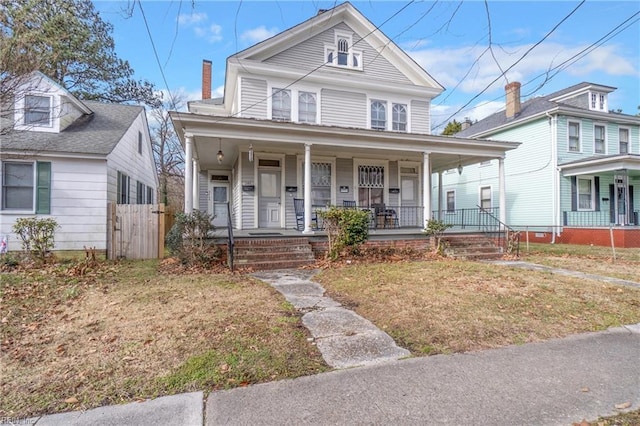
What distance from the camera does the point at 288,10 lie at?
360 centimetres

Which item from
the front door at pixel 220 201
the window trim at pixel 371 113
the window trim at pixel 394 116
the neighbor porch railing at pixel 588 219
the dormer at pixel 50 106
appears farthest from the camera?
the neighbor porch railing at pixel 588 219

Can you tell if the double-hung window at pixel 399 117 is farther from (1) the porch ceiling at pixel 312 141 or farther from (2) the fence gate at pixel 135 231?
(2) the fence gate at pixel 135 231

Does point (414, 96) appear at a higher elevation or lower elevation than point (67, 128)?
higher

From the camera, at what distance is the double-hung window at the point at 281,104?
12.0 meters

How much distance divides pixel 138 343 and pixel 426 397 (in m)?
2.91

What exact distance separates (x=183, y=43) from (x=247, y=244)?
5687 mm

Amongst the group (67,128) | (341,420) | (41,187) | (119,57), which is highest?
(119,57)

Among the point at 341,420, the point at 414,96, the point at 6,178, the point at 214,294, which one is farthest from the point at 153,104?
the point at 341,420

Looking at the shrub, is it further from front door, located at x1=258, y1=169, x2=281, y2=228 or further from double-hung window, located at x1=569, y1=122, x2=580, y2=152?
double-hung window, located at x1=569, y1=122, x2=580, y2=152

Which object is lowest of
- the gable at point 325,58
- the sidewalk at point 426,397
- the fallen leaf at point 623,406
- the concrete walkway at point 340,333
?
the fallen leaf at point 623,406

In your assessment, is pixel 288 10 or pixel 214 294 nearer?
pixel 288 10

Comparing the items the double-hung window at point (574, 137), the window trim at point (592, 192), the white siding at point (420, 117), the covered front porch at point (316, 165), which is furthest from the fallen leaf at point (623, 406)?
the double-hung window at point (574, 137)

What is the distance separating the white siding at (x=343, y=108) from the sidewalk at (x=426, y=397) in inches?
416

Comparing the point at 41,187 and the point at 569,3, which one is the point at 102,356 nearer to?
the point at 569,3
